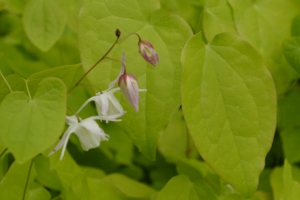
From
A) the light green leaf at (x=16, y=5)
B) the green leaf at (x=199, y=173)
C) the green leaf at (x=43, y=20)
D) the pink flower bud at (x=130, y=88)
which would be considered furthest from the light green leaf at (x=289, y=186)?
the light green leaf at (x=16, y=5)

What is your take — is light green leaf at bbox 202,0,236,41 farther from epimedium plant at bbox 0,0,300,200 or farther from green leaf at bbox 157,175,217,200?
green leaf at bbox 157,175,217,200

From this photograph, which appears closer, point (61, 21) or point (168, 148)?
point (61, 21)

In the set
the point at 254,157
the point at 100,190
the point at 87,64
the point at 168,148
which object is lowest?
the point at 168,148

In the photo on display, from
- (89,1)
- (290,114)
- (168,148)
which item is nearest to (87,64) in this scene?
(89,1)

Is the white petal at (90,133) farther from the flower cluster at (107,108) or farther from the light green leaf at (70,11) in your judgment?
the light green leaf at (70,11)

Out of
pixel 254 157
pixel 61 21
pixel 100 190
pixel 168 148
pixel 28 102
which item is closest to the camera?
pixel 28 102

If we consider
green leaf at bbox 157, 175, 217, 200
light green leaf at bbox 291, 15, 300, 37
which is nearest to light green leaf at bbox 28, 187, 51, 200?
green leaf at bbox 157, 175, 217, 200

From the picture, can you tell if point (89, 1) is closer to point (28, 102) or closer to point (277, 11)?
Answer: point (28, 102)
